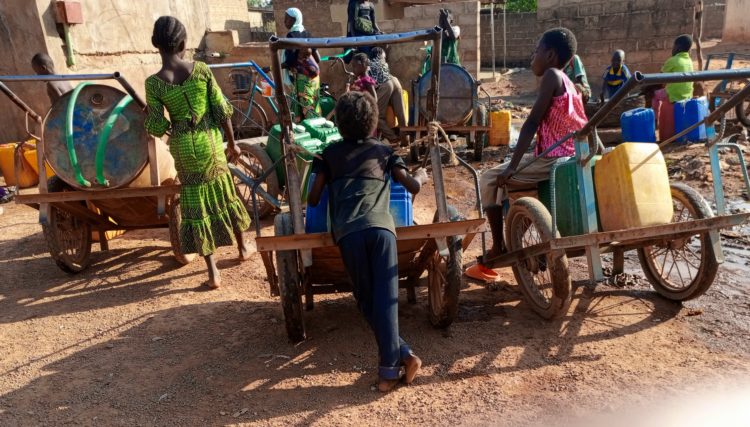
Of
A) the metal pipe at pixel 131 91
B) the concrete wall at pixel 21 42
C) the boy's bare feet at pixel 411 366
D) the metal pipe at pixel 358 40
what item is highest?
the concrete wall at pixel 21 42

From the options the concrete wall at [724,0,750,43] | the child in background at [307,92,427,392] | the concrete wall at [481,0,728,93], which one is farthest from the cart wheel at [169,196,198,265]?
the concrete wall at [724,0,750,43]

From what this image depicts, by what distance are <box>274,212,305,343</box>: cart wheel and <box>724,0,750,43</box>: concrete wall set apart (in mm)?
20832

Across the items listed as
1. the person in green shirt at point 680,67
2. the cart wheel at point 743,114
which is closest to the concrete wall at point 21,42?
the person in green shirt at point 680,67

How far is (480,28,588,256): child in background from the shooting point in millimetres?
3693

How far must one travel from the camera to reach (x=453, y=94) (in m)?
8.51

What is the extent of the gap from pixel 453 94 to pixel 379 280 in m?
6.04

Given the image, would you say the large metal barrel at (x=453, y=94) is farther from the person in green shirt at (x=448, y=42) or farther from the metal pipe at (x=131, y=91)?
the metal pipe at (x=131, y=91)

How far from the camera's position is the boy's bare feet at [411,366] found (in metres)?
3.03

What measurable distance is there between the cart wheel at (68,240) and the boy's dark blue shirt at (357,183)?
9.72 feet

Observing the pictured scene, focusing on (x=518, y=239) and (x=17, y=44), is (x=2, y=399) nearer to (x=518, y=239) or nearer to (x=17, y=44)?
(x=518, y=239)

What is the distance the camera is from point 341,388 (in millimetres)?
3184

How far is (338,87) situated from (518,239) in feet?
25.4

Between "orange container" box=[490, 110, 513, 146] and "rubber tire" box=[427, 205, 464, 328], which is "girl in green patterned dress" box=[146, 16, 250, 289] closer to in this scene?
"rubber tire" box=[427, 205, 464, 328]

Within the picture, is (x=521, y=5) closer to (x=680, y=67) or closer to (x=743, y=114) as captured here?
(x=743, y=114)
